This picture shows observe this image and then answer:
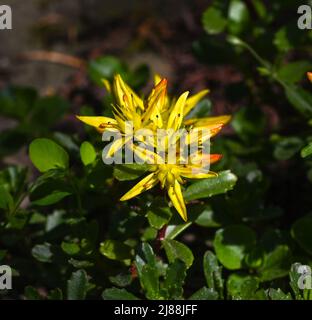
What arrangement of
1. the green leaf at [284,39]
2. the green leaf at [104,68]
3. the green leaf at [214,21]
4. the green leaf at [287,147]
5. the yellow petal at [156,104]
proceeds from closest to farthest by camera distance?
the yellow petal at [156,104], the green leaf at [287,147], the green leaf at [284,39], the green leaf at [214,21], the green leaf at [104,68]

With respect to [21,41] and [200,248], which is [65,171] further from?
[21,41]

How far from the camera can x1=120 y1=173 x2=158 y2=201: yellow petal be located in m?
1.64

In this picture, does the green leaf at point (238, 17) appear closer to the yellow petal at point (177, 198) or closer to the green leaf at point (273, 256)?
the green leaf at point (273, 256)

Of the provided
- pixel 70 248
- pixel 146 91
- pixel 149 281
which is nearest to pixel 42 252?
pixel 70 248

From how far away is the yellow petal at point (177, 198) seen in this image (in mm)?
1652

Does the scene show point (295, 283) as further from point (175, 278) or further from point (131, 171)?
point (131, 171)

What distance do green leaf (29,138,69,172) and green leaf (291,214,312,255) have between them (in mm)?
Result: 717

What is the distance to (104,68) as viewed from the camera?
250 cm

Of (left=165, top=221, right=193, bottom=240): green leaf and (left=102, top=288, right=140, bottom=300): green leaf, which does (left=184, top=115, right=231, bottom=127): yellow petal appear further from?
(left=102, top=288, right=140, bottom=300): green leaf

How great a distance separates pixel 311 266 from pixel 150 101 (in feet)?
2.32

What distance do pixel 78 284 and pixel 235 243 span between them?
1.72 feet

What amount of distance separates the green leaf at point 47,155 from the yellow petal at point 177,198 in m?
0.35

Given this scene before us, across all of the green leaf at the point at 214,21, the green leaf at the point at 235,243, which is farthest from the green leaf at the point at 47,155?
the green leaf at the point at 214,21

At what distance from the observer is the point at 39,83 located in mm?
3119
